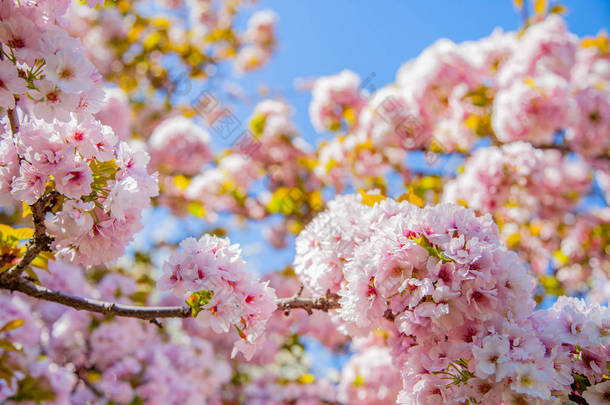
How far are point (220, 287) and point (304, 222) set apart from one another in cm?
338

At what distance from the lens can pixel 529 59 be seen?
4320 millimetres

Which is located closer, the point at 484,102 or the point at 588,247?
the point at 484,102

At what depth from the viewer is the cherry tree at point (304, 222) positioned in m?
1.34

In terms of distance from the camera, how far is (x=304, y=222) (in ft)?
Result: 15.7

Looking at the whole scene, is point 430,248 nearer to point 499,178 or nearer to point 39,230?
point 39,230

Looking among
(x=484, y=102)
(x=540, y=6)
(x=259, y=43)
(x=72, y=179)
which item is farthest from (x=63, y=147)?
(x=259, y=43)

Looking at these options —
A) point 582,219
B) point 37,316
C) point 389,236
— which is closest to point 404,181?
point 582,219

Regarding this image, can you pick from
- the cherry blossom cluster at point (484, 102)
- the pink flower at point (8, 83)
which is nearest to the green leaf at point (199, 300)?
the pink flower at point (8, 83)

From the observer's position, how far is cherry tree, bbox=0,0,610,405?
1.34 meters

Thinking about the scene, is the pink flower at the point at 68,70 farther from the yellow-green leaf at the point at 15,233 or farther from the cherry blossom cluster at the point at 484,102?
the cherry blossom cluster at the point at 484,102

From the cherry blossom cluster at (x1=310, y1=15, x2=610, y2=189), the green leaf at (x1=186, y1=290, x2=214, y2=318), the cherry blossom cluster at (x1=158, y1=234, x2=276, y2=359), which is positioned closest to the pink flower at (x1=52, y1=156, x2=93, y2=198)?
the cherry blossom cluster at (x1=158, y1=234, x2=276, y2=359)

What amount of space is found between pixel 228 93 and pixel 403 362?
22.0 feet

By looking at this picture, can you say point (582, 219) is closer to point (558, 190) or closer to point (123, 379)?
point (558, 190)

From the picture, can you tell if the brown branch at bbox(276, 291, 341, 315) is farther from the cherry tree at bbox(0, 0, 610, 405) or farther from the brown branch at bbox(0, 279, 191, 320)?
the brown branch at bbox(0, 279, 191, 320)
